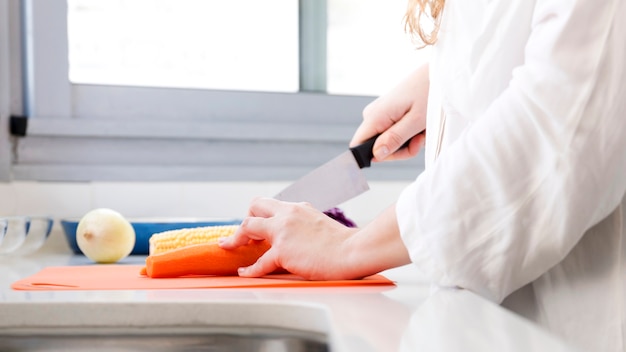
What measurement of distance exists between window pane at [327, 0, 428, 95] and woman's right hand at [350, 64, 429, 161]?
896 millimetres

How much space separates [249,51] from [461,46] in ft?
3.72

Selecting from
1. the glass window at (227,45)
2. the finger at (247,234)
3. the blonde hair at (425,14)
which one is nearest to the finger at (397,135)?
the blonde hair at (425,14)

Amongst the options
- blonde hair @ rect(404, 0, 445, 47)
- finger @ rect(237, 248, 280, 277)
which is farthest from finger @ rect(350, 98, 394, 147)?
finger @ rect(237, 248, 280, 277)

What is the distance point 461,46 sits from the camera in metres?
0.79

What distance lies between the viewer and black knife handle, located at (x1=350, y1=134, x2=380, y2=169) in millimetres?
1070

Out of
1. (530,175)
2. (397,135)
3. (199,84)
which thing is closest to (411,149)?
(397,135)

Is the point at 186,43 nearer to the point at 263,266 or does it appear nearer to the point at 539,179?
the point at 263,266

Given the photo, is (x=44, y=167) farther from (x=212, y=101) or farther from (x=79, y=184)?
(x=212, y=101)

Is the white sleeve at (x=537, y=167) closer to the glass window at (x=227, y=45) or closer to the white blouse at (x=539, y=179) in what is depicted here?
the white blouse at (x=539, y=179)

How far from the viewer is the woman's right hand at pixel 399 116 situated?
1.06 meters

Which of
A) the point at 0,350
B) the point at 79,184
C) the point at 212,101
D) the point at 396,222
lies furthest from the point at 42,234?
the point at 396,222

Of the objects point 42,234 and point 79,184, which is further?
point 79,184

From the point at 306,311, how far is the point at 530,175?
222 mm

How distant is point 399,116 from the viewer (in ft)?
3.51
